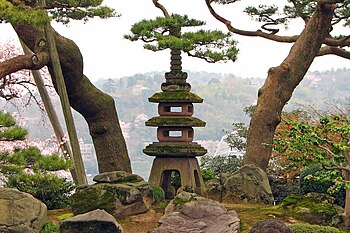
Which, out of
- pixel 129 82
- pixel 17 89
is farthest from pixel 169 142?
pixel 129 82

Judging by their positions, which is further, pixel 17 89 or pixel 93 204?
pixel 17 89

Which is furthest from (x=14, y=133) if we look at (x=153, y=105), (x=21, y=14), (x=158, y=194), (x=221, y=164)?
(x=153, y=105)

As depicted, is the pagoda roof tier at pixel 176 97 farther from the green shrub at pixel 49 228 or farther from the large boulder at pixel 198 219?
the green shrub at pixel 49 228

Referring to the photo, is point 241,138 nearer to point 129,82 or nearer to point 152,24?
point 152,24

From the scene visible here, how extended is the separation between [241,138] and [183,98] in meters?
6.47

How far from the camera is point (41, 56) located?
15.6 metres

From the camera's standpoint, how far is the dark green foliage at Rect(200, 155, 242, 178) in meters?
20.5

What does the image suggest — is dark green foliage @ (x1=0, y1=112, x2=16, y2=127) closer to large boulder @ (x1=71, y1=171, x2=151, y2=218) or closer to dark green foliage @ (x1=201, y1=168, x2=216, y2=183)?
large boulder @ (x1=71, y1=171, x2=151, y2=218)

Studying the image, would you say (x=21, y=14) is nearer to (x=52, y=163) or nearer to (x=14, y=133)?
(x=14, y=133)

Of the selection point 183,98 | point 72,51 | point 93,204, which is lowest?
point 93,204

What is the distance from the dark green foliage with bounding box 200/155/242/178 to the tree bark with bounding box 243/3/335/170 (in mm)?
2326

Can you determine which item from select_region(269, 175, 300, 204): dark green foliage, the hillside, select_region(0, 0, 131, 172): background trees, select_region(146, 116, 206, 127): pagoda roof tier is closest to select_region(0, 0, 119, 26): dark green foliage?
select_region(0, 0, 131, 172): background trees

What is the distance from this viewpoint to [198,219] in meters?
12.3

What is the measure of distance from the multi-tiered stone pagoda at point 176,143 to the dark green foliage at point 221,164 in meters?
3.47
